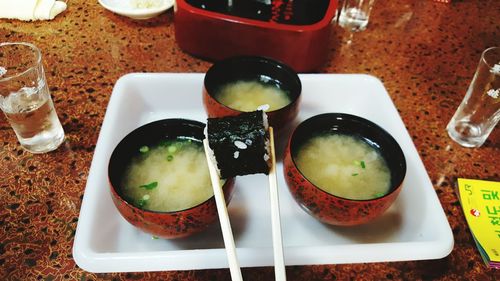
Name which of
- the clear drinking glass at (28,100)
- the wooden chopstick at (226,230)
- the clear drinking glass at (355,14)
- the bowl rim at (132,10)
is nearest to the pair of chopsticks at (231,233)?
the wooden chopstick at (226,230)

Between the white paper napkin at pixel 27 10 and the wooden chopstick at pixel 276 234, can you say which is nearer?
the wooden chopstick at pixel 276 234

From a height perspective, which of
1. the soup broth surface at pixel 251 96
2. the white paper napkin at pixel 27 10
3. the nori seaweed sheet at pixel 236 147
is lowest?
the white paper napkin at pixel 27 10

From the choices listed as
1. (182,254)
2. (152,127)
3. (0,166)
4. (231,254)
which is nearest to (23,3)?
(0,166)

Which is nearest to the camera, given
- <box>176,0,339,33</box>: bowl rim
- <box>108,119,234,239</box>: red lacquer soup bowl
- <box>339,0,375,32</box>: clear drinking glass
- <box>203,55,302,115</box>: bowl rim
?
<box>108,119,234,239</box>: red lacquer soup bowl

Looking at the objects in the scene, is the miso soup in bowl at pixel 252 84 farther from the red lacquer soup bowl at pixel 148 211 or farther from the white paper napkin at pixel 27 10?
the white paper napkin at pixel 27 10

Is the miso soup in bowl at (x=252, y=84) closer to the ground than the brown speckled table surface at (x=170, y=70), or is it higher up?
higher up

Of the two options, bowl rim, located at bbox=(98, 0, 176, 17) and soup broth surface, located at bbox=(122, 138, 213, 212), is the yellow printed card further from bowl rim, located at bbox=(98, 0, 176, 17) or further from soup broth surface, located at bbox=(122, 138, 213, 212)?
bowl rim, located at bbox=(98, 0, 176, 17)

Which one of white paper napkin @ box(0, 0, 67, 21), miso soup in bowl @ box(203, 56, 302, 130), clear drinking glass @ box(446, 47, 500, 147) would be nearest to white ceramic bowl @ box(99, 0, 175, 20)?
white paper napkin @ box(0, 0, 67, 21)

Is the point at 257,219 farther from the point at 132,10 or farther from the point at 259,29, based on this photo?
the point at 132,10
